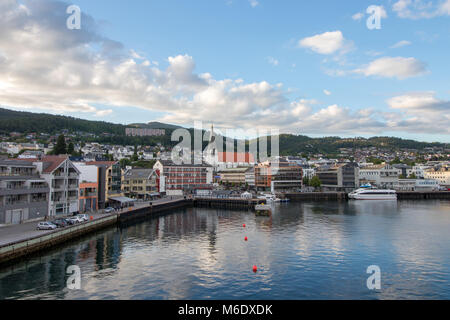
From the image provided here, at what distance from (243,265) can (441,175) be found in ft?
504

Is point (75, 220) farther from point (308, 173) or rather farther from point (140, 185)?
point (308, 173)

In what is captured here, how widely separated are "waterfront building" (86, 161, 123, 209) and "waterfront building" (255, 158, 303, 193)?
223 ft

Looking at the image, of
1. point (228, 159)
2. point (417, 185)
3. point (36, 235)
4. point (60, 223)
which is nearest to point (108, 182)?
point (60, 223)

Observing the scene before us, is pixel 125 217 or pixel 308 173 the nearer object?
pixel 125 217

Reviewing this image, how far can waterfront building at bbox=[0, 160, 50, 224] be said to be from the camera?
39844mm

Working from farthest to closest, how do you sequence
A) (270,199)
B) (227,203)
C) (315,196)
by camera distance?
(315,196), (270,199), (227,203)

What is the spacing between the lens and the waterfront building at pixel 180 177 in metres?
105

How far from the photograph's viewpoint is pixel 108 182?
69.8 meters

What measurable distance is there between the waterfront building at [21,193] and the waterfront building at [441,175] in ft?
512

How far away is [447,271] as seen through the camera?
2823 centimetres

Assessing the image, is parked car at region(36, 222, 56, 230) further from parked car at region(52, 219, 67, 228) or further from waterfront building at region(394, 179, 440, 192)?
waterfront building at region(394, 179, 440, 192)
